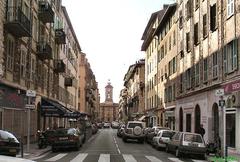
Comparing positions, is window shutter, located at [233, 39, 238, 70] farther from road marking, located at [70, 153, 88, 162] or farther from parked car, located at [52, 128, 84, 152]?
parked car, located at [52, 128, 84, 152]

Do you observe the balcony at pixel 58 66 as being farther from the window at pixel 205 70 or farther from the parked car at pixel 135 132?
the window at pixel 205 70

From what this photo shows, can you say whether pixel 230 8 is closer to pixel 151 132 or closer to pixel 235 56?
pixel 235 56

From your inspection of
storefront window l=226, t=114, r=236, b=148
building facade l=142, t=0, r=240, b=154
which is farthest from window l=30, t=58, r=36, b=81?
storefront window l=226, t=114, r=236, b=148

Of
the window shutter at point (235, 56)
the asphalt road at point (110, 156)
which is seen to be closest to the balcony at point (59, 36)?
the asphalt road at point (110, 156)

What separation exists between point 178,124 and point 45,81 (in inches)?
519

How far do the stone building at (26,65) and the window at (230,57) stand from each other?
1153cm

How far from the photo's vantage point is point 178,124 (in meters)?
48.9

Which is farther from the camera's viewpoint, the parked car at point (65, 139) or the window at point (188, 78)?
the window at point (188, 78)

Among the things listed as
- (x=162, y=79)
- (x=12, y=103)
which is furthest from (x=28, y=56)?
(x=162, y=79)

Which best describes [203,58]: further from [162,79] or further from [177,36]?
[162,79]

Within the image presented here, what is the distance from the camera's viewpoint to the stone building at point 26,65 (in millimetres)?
29875

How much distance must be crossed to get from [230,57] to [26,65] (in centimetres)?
1449

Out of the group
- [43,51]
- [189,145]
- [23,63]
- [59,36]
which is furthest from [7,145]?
[59,36]

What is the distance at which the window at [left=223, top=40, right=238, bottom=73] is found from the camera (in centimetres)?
2938
